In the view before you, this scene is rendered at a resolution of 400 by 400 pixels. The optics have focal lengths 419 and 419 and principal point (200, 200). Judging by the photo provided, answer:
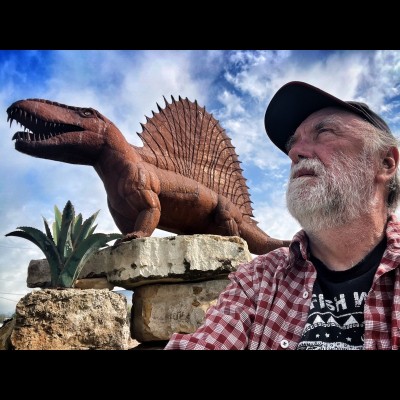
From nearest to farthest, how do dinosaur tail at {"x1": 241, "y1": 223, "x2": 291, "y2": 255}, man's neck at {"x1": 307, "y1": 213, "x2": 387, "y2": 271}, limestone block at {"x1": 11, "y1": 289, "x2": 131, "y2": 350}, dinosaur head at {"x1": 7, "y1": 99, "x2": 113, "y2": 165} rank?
1. man's neck at {"x1": 307, "y1": 213, "x2": 387, "y2": 271}
2. limestone block at {"x1": 11, "y1": 289, "x2": 131, "y2": 350}
3. dinosaur head at {"x1": 7, "y1": 99, "x2": 113, "y2": 165}
4. dinosaur tail at {"x1": 241, "y1": 223, "x2": 291, "y2": 255}

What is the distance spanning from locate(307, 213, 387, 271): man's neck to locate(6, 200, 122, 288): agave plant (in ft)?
6.13

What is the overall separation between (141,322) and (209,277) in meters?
0.59

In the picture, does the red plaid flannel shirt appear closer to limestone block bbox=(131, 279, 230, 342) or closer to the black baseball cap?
the black baseball cap

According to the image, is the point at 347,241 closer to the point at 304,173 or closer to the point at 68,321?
the point at 304,173

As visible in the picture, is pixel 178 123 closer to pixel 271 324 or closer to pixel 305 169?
pixel 305 169

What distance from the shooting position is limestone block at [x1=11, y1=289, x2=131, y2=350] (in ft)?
8.20

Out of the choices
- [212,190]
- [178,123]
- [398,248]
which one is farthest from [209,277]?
[398,248]

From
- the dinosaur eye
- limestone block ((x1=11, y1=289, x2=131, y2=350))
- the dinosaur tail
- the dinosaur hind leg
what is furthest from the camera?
the dinosaur tail

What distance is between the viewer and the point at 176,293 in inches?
118

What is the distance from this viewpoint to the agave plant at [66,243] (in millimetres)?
2789

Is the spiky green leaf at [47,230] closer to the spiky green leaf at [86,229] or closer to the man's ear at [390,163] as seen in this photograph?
the spiky green leaf at [86,229]

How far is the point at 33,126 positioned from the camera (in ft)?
9.67

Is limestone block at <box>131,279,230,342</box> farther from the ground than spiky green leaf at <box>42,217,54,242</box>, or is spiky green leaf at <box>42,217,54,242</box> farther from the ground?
spiky green leaf at <box>42,217,54,242</box>

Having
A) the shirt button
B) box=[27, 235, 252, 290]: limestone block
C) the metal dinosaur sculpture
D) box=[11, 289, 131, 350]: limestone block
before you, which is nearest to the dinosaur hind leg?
the metal dinosaur sculpture
